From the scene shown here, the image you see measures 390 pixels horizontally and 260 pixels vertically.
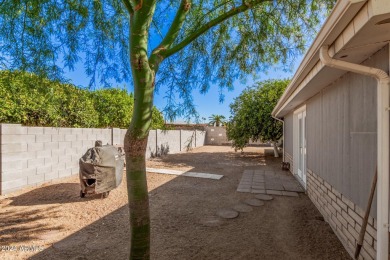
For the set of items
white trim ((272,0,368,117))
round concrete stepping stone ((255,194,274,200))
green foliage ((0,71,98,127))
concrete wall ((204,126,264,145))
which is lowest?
round concrete stepping stone ((255,194,274,200))

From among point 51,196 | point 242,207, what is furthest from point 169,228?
point 51,196

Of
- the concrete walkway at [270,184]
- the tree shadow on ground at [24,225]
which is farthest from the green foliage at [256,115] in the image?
the tree shadow on ground at [24,225]

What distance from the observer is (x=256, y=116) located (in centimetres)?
1394

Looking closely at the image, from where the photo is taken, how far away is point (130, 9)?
2.34m

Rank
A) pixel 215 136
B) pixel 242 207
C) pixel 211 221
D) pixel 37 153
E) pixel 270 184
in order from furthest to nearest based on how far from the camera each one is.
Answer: pixel 215 136, pixel 270 184, pixel 37 153, pixel 242 207, pixel 211 221

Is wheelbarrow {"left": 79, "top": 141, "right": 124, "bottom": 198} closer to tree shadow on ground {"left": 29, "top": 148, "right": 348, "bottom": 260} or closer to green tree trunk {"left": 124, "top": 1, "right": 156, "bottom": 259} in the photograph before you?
tree shadow on ground {"left": 29, "top": 148, "right": 348, "bottom": 260}

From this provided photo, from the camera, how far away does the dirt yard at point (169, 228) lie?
3270 millimetres

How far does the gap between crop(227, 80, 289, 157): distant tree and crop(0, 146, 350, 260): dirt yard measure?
8240 mm

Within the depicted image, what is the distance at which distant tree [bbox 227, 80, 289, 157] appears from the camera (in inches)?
544

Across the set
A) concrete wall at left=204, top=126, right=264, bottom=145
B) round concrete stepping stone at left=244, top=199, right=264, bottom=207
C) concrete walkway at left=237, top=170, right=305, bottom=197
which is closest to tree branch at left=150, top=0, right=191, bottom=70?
round concrete stepping stone at left=244, top=199, right=264, bottom=207

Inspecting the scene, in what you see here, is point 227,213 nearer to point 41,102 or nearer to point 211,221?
point 211,221

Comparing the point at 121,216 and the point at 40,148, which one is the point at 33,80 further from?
the point at 40,148

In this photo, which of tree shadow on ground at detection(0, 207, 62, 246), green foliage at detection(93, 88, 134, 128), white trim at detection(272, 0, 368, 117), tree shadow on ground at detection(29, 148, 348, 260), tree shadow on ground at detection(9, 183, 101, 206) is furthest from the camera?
green foliage at detection(93, 88, 134, 128)

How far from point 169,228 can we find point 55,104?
2.98 metres
